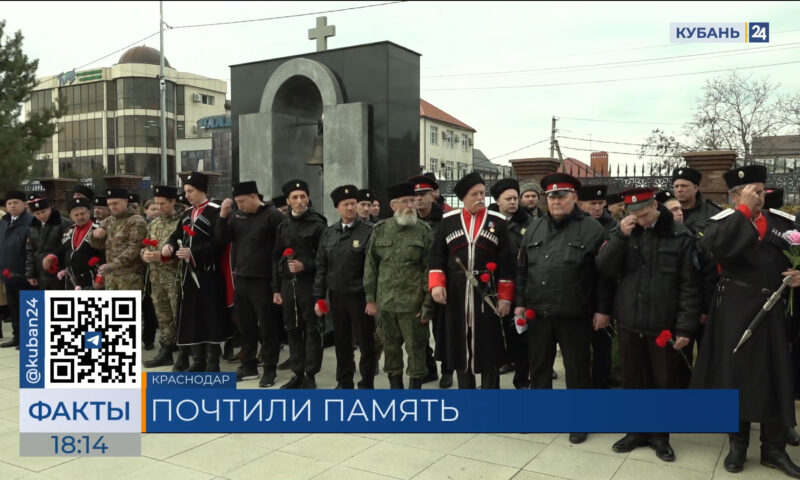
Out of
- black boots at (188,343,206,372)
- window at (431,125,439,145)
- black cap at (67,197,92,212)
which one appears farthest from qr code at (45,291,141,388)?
window at (431,125,439,145)

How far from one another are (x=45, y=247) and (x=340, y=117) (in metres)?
4.53

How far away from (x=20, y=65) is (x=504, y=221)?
16.8 meters

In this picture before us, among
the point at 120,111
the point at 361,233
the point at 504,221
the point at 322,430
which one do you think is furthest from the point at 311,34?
the point at 120,111

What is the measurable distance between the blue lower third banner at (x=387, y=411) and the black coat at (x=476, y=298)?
28 centimetres

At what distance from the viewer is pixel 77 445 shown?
14.6ft

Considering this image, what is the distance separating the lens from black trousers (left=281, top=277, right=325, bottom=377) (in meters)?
6.09

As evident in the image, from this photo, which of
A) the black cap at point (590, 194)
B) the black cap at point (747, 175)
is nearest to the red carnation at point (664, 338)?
the black cap at point (747, 175)

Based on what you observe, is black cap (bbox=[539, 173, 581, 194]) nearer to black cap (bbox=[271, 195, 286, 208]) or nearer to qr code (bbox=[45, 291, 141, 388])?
qr code (bbox=[45, 291, 141, 388])

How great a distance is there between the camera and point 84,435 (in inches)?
177

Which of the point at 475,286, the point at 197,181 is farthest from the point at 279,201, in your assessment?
the point at 475,286

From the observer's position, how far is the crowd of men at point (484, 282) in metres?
4.05

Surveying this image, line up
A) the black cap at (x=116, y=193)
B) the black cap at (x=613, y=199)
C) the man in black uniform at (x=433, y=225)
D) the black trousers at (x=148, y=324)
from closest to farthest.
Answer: the man in black uniform at (x=433, y=225) → the black cap at (x=613, y=199) → the black cap at (x=116, y=193) → the black trousers at (x=148, y=324)

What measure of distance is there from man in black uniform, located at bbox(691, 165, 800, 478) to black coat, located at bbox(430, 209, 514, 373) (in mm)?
1530

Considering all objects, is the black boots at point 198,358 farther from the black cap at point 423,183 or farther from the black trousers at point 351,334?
the black cap at point 423,183
